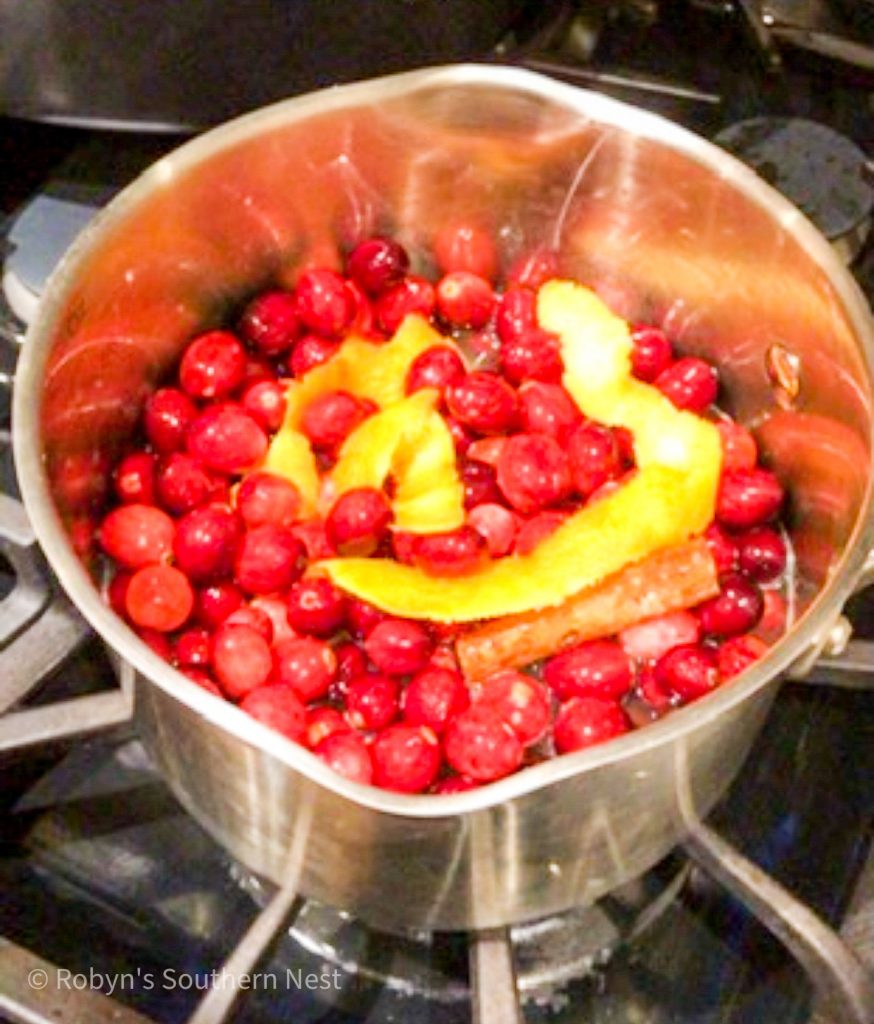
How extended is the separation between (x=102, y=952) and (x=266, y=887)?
0.29 ft

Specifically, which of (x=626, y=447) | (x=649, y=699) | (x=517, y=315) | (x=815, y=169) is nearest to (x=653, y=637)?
(x=649, y=699)

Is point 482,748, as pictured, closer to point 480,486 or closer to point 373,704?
point 373,704

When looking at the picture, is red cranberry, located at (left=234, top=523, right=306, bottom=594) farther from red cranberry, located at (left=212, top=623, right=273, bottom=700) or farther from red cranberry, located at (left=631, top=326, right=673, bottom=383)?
red cranberry, located at (left=631, top=326, right=673, bottom=383)

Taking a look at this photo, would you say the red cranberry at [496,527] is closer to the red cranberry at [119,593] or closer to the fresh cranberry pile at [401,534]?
the fresh cranberry pile at [401,534]

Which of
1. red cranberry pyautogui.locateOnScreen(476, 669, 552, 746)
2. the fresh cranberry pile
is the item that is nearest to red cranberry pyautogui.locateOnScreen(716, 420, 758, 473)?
the fresh cranberry pile

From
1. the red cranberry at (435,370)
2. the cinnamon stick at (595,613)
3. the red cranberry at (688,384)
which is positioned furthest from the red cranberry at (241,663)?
the red cranberry at (688,384)

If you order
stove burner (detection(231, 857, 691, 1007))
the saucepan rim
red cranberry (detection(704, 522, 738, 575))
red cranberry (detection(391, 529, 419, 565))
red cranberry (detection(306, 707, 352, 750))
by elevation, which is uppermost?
the saucepan rim

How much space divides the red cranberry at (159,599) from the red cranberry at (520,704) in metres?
0.17

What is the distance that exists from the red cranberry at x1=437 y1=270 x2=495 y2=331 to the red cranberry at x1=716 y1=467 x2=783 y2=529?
20 centimetres

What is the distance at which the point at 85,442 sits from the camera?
2.77 ft

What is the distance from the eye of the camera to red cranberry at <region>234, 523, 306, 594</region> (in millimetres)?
822

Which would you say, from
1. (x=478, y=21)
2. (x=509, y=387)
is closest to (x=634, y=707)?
(x=509, y=387)

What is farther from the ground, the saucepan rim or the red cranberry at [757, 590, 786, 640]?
the saucepan rim

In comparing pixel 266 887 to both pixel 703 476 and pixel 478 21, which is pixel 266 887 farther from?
pixel 478 21
